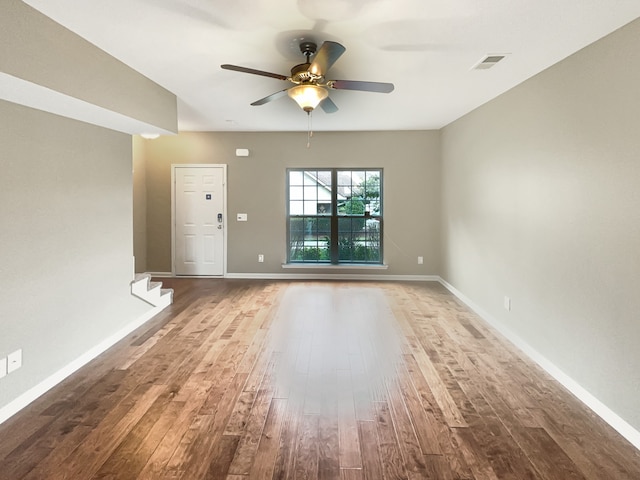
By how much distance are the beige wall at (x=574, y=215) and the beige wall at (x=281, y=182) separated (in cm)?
195

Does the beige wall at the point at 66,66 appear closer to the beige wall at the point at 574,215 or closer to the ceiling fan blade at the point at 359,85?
the ceiling fan blade at the point at 359,85

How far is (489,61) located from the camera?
121 inches

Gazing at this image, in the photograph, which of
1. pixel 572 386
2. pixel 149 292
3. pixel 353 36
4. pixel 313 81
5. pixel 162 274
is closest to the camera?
pixel 353 36

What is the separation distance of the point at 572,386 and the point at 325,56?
9.43 feet

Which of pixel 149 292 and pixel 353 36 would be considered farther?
pixel 149 292

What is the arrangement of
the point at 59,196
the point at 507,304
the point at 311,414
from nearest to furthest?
the point at 311,414, the point at 59,196, the point at 507,304

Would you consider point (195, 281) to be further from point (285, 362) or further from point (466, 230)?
point (466, 230)

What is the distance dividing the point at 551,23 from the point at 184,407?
3.36 m

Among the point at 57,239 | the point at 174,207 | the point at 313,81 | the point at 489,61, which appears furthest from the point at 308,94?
the point at 174,207

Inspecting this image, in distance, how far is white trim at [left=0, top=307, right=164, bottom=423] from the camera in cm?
245

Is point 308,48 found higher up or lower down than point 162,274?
higher up

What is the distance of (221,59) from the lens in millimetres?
3064

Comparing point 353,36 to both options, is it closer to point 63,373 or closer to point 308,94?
point 308,94

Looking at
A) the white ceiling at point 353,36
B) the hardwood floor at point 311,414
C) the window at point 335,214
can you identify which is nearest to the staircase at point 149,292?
the hardwood floor at point 311,414
